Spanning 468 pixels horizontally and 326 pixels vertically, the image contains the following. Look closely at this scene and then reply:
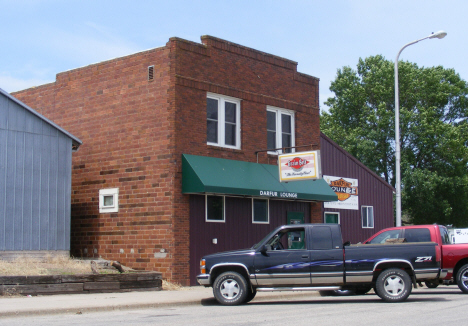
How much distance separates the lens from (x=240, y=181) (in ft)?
66.6

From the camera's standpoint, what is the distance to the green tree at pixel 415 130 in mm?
45344

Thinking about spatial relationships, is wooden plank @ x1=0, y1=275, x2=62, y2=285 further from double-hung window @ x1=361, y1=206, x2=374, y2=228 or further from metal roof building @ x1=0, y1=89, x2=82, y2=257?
double-hung window @ x1=361, y1=206, x2=374, y2=228

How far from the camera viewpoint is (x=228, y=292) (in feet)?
47.1

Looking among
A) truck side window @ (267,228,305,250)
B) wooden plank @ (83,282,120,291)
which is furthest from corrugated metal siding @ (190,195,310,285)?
truck side window @ (267,228,305,250)

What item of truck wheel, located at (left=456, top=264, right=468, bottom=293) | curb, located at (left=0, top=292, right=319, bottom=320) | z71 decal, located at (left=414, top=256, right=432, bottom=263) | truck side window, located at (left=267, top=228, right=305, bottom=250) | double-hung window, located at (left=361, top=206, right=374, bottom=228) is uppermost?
double-hung window, located at (left=361, top=206, right=374, bottom=228)

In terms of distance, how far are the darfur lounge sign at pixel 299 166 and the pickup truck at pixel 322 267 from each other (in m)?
5.87

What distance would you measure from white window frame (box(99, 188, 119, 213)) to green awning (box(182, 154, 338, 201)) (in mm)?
2703

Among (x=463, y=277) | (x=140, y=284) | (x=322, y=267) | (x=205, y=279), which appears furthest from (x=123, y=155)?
(x=463, y=277)

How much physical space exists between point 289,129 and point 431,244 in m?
10.4

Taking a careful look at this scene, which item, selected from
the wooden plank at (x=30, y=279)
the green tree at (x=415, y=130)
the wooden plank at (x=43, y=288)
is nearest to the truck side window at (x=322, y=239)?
the wooden plank at (x=43, y=288)

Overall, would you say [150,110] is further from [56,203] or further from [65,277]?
[65,277]

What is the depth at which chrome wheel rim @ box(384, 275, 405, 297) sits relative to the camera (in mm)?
14102

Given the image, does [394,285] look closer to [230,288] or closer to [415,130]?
[230,288]

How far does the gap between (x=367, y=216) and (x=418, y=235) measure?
11458mm
